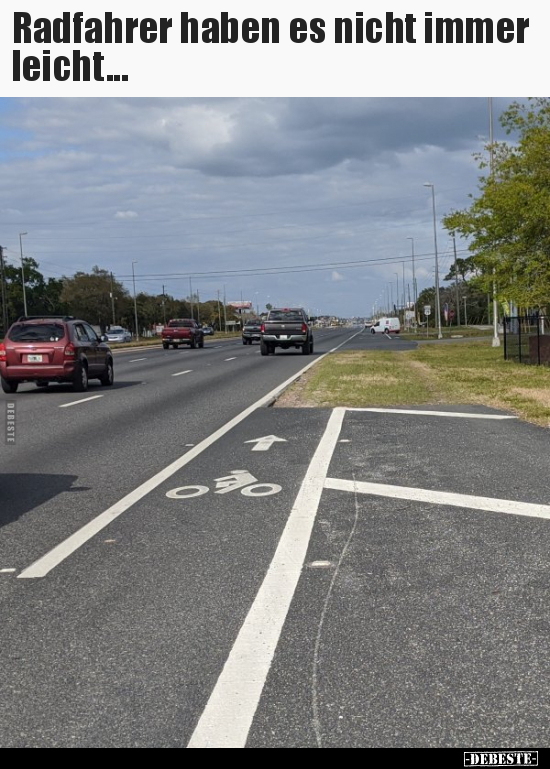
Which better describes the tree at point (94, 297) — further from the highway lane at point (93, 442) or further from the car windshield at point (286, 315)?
the highway lane at point (93, 442)

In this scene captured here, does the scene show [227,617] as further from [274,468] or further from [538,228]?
[538,228]

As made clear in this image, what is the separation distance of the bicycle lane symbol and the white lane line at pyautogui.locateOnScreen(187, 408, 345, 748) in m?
1.02

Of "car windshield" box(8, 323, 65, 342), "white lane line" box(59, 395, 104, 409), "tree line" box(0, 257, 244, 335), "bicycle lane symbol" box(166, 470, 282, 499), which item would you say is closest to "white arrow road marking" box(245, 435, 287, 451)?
"bicycle lane symbol" box(166, 470, 282, 499)

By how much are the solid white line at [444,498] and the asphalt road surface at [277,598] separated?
1.1 inches

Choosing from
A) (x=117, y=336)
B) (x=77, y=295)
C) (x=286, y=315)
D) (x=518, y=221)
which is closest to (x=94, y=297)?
(x=77, y=295)

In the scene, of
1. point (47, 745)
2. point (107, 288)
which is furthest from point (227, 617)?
point (107, 288)

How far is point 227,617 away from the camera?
4.72 metres

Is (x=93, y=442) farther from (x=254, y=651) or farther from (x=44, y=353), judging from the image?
(x=44, y=353)

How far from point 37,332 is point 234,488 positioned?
12942 millimetres

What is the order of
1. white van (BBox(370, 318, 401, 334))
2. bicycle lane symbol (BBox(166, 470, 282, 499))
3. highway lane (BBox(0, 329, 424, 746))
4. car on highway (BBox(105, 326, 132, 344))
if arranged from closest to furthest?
highway lane (BBox(0, 329, 424, 746)) → bicycle lane symbol (BBox(166, 470, 282, 499)) → car on highway (BBox(105, 326, 132, 344)) → white van (BBox(370, 318, 401, 334))

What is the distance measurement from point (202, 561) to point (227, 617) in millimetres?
1114

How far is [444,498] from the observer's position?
766 cm

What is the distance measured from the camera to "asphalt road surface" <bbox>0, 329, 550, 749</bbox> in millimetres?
3512

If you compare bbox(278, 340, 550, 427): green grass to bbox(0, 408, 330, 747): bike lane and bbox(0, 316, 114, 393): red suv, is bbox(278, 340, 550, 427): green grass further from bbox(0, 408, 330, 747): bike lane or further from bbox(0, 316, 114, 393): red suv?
bbox(0, 408, 330, 747): bike lane
